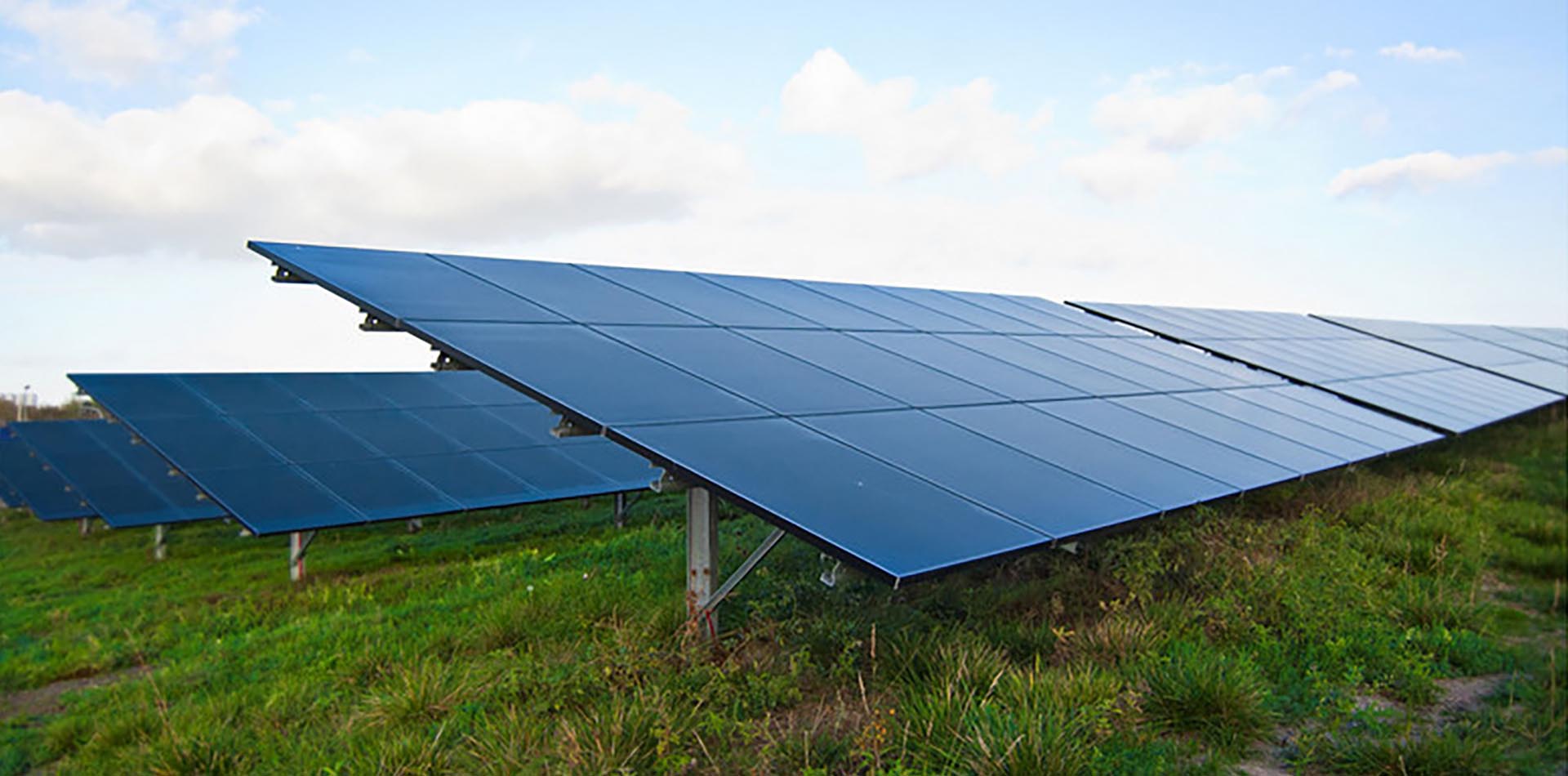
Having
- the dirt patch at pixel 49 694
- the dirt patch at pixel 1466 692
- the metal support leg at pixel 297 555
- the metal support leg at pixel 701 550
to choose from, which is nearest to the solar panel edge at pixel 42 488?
the metal support leg at pixel 297 555

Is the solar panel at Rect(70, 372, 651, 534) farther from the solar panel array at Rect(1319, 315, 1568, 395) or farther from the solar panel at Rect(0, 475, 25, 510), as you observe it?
the solar panel array at Rect(1319, 315, 1568, 395)

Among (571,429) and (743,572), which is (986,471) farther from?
(571,429)

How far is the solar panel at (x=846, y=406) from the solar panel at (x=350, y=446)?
6891mm

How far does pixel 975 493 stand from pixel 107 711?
7597mm

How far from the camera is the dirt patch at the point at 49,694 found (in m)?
9.77

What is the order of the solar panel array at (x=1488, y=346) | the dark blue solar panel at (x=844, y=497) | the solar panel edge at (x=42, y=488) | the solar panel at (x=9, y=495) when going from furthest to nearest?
the solar panel array at (x=1488, y=346) → the solar panel at (x=9, y=495) → the solar panel edge at (x=42, y=488) → the dark blue solar panel at (x=844, y=497)

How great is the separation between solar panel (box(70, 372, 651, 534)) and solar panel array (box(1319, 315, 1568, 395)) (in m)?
20.8

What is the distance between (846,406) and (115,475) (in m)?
18.5

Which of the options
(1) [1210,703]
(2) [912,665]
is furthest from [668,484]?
(1) [1210,703]

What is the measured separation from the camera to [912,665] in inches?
277

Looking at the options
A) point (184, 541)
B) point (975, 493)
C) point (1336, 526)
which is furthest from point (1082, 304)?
point (184, 541)

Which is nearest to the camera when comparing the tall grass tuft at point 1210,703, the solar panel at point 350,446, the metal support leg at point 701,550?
the tall grass tuft at point 1210,703

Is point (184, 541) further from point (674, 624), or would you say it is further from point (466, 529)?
point (674, 624)

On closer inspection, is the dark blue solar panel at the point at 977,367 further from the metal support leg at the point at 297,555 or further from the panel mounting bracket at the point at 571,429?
the metal support leg at the point at 297,555
